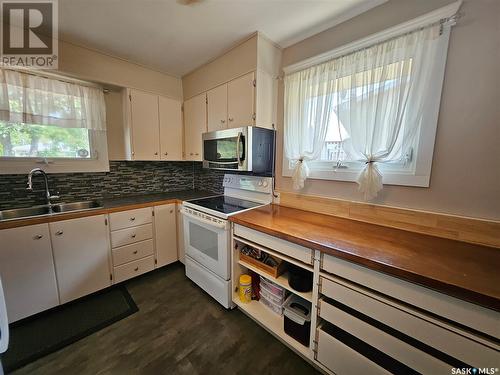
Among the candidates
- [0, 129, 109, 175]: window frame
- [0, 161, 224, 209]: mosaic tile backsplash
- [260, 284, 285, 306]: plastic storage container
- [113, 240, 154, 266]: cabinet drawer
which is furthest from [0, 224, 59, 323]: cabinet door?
[260, 284, 285, 306]: plastic storage container

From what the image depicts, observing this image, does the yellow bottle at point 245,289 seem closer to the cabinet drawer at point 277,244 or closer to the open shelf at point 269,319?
the open shelf at point 269,319

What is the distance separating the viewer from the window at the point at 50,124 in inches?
64.8

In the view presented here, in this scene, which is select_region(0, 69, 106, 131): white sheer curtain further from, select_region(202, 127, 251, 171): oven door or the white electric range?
the white electric range

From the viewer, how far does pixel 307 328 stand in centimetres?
129

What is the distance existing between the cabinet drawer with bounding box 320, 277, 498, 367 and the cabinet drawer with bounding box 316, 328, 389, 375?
0.46ft

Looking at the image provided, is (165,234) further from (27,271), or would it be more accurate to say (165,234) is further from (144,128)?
(144,128)

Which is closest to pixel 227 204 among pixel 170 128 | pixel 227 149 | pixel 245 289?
pixel 227 149

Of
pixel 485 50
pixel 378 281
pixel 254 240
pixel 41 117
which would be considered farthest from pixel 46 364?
pixel 485 50

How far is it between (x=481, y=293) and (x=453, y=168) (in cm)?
78

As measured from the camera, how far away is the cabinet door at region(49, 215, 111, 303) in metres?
1.64

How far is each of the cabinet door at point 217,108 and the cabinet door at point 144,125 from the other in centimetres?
73

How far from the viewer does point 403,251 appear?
101cm

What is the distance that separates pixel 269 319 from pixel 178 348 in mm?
691

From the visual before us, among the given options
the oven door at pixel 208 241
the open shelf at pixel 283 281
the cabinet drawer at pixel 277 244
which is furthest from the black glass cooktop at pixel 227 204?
the open shelf at pixel 283 281
